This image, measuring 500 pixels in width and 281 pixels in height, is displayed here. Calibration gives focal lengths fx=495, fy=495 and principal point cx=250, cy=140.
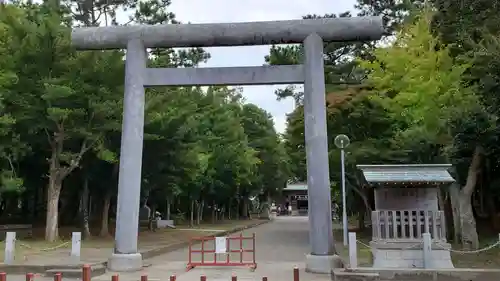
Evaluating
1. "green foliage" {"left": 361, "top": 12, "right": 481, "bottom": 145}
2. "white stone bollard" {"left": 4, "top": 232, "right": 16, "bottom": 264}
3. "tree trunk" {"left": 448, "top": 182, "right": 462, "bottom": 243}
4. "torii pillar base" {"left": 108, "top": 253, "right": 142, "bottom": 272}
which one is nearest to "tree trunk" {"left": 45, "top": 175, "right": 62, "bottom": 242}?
Answer: "white stone bollard" {"left": 4, "top": 232, "right": 16, "bottom": 264}

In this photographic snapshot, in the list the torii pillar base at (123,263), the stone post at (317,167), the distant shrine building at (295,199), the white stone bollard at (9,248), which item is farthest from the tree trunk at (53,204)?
the distant shrine building at (295,199)

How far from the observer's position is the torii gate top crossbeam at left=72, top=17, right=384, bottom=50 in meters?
14.7

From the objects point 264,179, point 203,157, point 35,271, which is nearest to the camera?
point 35,271

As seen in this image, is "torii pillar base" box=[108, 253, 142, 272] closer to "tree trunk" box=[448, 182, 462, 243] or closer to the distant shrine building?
"tree trunk" box=[448, 182, 462, 243]

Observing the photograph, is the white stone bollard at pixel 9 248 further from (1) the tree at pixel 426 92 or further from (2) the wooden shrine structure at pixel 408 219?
(1) the tree at pixel 426 92

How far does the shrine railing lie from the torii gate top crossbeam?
5.25 metres

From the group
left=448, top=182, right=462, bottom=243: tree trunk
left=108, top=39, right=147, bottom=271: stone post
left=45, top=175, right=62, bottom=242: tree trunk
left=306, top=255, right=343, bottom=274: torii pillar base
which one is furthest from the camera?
left=45, top=175, right=62, bottom=242: tree trunk

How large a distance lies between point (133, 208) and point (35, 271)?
3.21 meters

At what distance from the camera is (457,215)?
66.2 ft

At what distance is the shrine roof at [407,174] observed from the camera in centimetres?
1341

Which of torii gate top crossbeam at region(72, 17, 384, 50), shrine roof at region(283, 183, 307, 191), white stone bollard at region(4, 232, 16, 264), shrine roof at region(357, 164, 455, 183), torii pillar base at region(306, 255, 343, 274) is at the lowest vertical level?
torii pillar base at region(306, 255, 343, 274)

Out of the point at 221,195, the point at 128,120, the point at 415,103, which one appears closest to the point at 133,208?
the point at 128,120

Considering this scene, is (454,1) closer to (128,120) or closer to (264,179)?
(128,120)

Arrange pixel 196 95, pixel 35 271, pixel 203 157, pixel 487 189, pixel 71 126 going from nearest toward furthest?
pixel 35 271, pixel 71 126, pixel 487 189, pixel 196 95, pixel 203 157
